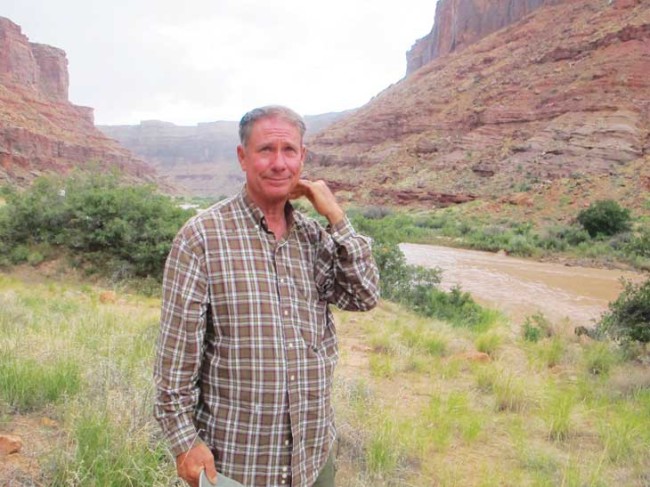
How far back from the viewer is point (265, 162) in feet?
5.42

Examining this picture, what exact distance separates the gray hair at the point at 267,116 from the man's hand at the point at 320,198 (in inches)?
8.5

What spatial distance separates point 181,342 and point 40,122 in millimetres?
88490

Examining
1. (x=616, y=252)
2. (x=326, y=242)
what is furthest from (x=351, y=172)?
(x=326, y=242)

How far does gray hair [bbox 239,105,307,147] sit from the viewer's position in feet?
5.44

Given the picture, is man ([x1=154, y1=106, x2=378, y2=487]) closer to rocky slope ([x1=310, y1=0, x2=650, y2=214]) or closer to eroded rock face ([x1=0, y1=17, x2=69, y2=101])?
rocky slope ([x1=310, y1=0, x2=650, y2=214])

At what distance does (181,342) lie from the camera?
1510 millimetres

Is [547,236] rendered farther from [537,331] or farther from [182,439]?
[182,439]

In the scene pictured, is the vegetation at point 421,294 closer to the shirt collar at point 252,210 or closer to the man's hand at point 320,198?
the man's hand at point 320,198

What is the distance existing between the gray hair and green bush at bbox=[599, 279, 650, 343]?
6.09 m

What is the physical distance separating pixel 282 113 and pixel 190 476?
112cm

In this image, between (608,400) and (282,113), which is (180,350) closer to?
(282,113)

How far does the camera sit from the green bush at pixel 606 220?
23.9 m

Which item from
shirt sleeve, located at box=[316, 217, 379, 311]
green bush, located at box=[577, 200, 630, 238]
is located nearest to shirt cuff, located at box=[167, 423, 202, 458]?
shirt sleeve, located at box=[316, 217, 379, 311]

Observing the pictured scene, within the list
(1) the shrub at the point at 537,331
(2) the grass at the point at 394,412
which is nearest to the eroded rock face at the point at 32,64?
(1) the shrub at the point at 537,331
